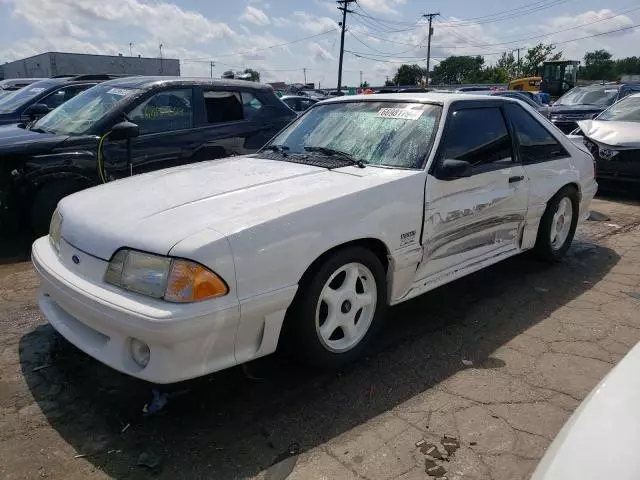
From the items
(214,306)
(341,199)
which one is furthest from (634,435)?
(341,199)

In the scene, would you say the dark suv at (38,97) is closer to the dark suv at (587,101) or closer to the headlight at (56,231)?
the headlight at (56,231)

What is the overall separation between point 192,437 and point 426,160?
81.4 inches

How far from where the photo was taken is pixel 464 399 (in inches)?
110

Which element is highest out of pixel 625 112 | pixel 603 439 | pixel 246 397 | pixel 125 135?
pixel 625 112

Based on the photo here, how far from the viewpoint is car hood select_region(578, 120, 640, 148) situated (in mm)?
A: 7694

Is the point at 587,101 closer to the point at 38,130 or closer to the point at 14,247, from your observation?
the point at 38,130

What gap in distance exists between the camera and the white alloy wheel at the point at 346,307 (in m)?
2.92

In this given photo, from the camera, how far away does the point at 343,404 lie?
9.01 ft

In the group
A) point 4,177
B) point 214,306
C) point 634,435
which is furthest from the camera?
point 4,177

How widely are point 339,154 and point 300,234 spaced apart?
110 cm

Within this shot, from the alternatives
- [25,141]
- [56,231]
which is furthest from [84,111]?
[56,231]

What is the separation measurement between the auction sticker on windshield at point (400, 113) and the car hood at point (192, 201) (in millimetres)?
557

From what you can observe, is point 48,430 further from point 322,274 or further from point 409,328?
point 409,328

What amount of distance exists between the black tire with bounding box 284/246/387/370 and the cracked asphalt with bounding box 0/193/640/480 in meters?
0.12
